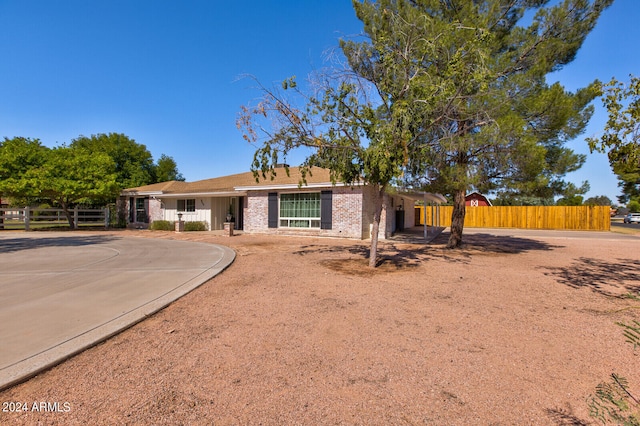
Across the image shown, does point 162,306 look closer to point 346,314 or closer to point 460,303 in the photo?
point 346,314

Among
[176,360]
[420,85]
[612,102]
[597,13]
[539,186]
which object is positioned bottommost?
[176,360]

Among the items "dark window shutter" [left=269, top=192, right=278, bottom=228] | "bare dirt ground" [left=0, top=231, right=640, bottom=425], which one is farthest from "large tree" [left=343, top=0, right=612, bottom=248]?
"dark window shutter" [left=269, top=192, right=278, bottom=228]

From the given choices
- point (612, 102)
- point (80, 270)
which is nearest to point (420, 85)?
point (612, 102)

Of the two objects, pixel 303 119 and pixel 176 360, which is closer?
pixel 176 360

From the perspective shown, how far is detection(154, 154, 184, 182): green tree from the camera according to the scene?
119ft

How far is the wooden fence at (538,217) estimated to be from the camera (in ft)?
83.4

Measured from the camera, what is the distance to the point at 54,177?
787 inches

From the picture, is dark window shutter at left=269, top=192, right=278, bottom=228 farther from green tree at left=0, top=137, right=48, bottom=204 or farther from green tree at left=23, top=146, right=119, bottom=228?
green tree at left=0, top=137, right=48, bottom=204

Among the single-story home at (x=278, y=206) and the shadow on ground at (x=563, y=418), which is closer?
the shadow on ground at (x=563, y=418)

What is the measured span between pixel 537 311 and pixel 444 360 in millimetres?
2733

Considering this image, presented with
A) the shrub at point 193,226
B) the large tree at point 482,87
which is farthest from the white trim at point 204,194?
the large tree at point 482,87

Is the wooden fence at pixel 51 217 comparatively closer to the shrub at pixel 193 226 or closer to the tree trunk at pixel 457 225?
the shrub at pixel 193 226

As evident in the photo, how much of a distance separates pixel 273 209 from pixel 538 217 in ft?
77.8

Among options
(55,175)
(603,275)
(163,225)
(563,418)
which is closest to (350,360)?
(563,418)
